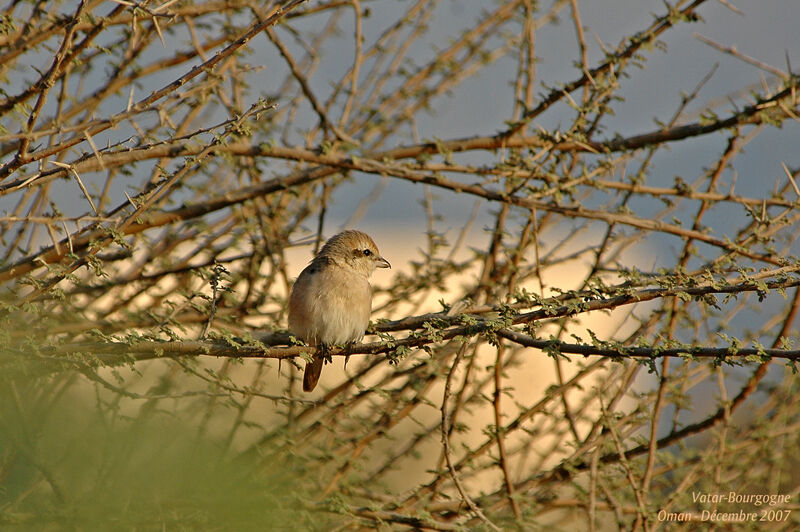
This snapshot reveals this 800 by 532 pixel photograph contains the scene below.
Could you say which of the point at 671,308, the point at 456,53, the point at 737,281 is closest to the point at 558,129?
the point at 671,308

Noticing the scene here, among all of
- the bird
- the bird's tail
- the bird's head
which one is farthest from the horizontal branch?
the bird's head

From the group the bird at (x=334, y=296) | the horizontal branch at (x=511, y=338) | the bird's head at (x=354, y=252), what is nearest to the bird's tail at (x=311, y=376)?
the bird at (x=334, y=296)

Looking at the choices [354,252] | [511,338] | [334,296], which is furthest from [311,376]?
[511,338]

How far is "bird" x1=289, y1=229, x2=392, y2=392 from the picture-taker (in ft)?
15.7

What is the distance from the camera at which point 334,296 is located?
4.95 m

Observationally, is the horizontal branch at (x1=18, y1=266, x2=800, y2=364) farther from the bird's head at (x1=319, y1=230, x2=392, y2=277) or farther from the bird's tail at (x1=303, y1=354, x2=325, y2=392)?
the bird's head at (x1=319, y1=230, x2=392, y2=277)

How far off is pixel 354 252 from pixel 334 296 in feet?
1.73

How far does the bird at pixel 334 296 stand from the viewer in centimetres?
478

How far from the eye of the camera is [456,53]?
19.4 feet

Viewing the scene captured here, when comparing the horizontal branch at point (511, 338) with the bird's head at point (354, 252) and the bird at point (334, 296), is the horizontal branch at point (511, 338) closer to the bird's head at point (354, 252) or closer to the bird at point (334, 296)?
the bird at point (334, 296)

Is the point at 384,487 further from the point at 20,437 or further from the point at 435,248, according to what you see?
the point at 20,437

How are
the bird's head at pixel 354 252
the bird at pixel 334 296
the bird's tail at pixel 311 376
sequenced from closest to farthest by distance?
the bird at pixel 334 296, the bird's tail at pixel 311 376, the bird's head at pixel 354 252

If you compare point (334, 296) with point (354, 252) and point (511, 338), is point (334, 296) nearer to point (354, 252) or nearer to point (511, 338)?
point (354, 252)

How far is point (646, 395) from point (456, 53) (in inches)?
112
